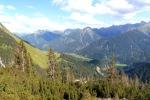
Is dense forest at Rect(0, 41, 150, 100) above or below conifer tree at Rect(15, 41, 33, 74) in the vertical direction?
below

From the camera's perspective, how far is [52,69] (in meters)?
175

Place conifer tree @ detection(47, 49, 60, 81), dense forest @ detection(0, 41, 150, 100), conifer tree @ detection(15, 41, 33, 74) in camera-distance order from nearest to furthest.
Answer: dense forest @ detection(0, 41, 150, 100) → conifer tree @ detection(15, 41, 33, 74) → conifer tree @ detection(47, 49, 60, 81)

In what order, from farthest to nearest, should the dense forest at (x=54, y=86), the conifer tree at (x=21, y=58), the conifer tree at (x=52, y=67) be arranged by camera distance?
the conifer tree at (x=52, y=67) → the conifer tree at (x=21, y=58) → the dense forest at (x=54, y=86)

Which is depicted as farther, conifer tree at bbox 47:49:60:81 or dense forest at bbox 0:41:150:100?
conifer tree at bbox 47:49:60:81

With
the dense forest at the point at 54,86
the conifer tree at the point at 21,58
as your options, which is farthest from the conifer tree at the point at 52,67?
the conifer tree at the point at 21,58

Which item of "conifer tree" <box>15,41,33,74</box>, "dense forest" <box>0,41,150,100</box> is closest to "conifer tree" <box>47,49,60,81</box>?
"dense forest" <box>0,41,150,100</box>

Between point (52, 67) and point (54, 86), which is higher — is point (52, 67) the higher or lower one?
the higher one

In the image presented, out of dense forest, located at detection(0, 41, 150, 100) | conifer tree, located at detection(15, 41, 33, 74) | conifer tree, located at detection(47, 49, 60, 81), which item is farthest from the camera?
conifer tree, located at detection(47, 49, 60, 81)

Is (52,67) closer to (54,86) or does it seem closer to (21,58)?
(21,58)

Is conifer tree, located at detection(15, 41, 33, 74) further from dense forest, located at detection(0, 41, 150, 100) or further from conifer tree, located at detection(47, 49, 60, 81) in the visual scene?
conifer tree, located at detection(47, 49, 60, 81)

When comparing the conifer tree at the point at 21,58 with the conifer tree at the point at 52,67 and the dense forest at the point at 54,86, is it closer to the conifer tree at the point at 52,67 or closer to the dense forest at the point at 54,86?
the dense forest at the point at 54,86

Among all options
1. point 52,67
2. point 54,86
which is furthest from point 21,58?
point 54,86

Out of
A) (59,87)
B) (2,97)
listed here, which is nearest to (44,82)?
(59,87)

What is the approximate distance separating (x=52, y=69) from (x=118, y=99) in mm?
40757
